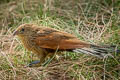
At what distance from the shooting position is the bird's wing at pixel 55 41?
3.95 metres

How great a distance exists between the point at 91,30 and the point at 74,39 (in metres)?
1.08

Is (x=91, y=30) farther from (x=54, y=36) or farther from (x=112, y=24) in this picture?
(x=54, y=36)

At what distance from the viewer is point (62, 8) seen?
250 inches

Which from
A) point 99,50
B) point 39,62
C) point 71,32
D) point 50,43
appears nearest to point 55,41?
point 50,43

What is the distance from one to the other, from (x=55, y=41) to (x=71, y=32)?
81cm

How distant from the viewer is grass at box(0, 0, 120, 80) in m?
Result: 3.96

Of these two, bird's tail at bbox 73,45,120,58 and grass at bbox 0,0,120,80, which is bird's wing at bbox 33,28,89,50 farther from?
grass at bbox 0,0,120,80

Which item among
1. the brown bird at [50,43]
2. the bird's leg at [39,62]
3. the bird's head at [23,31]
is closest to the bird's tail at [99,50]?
the brown bird at [50,43]

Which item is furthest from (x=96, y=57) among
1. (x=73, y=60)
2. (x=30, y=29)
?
(x=30, y=29)

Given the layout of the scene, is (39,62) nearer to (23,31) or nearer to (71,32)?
(23,31)

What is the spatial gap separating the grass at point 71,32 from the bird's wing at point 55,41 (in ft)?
0.91

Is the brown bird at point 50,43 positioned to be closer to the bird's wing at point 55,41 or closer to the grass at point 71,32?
the bird's wing at point 55,41

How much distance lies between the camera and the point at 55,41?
4008 mm

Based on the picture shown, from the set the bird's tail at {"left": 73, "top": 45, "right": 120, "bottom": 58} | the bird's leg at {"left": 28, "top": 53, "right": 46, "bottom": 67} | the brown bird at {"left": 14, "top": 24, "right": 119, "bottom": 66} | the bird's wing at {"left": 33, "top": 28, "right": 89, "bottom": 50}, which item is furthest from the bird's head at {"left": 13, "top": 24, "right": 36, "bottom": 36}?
the bird's tail at {"left": 73, "top": 45, "right": 120, "bottom": 58}
